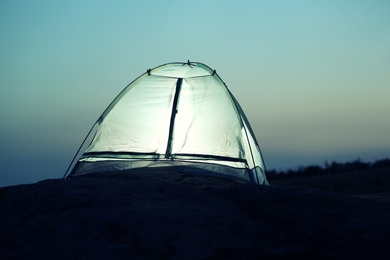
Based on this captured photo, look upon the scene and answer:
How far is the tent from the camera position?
9.08 meters

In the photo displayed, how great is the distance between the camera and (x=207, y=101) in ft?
31.7

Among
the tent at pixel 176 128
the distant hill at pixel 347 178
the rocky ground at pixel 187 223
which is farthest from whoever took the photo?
the distant hill at pixel 347 178

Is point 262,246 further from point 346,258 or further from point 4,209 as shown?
point 4,209

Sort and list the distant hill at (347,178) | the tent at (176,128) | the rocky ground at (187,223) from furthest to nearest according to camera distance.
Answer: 1. the distant hill at (347,178)
2. the tent at (176,128)
3. the rocky ground at (187,223)

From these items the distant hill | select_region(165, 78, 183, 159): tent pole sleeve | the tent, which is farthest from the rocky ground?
the distant hill

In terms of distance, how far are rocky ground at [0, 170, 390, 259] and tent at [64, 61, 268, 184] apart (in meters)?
4.14

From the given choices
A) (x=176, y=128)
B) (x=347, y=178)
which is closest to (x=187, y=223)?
(x=176, y=128)

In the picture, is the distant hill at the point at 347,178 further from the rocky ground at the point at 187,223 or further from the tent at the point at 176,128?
the rocky ground at the point at 187,223

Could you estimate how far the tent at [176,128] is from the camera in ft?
29.8

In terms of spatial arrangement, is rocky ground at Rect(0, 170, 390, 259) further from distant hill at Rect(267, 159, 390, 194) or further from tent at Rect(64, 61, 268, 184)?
distant hill at Rect(267, 159, 390, 194)

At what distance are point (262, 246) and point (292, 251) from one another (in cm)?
20

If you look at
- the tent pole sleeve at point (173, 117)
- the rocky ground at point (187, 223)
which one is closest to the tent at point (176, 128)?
the tent pole sleeve at point (173, 117)

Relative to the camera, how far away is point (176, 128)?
31.3ft

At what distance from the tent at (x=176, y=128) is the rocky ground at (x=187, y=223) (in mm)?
4139
